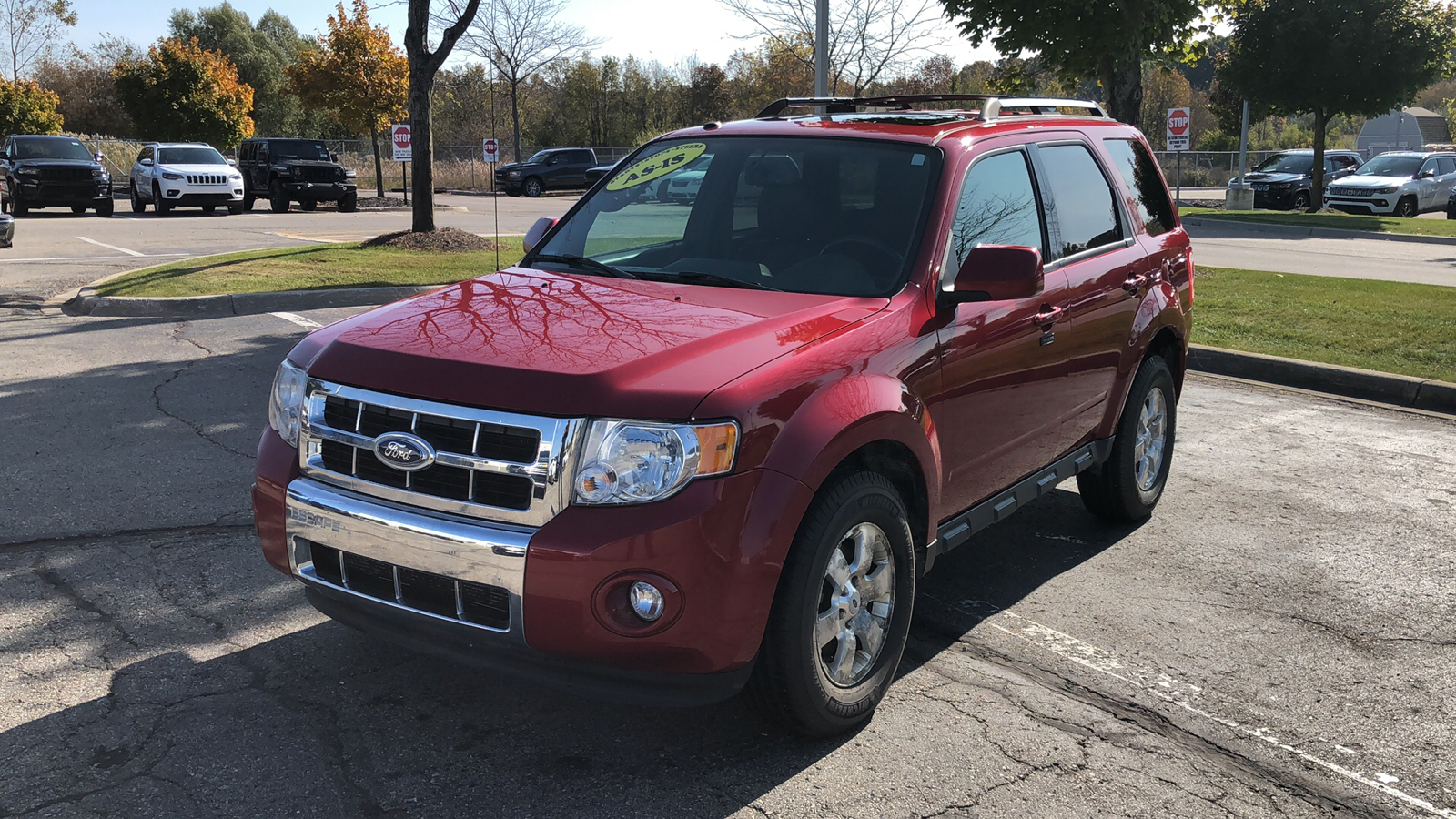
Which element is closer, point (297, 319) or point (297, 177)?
point (297, 319)

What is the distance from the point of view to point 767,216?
14.4 ft

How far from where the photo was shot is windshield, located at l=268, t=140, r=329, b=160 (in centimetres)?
3092

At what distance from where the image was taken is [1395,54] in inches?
1201

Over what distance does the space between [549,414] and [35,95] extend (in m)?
49.1

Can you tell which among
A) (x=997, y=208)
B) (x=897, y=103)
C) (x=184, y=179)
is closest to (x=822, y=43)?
(x=897, y=103)

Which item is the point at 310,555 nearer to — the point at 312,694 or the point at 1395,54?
the point at 312,694

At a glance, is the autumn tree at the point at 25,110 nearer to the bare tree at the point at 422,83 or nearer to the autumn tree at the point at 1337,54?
the bare tree at the point at 422,83

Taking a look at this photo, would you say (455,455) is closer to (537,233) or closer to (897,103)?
(537,233)

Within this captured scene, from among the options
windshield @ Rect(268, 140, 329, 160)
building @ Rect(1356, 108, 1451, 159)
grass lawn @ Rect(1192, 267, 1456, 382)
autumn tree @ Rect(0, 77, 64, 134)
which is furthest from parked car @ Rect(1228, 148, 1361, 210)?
building @ Rect(1356, 108, 1451, 159)

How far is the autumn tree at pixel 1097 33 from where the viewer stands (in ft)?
46.9

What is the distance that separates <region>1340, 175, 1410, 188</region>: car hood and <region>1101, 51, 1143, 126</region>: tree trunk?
751 inches

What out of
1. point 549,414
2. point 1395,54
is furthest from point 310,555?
point 1395,54

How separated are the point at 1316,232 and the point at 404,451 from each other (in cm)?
2643

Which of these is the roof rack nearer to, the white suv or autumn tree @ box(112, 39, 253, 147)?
the white suv
